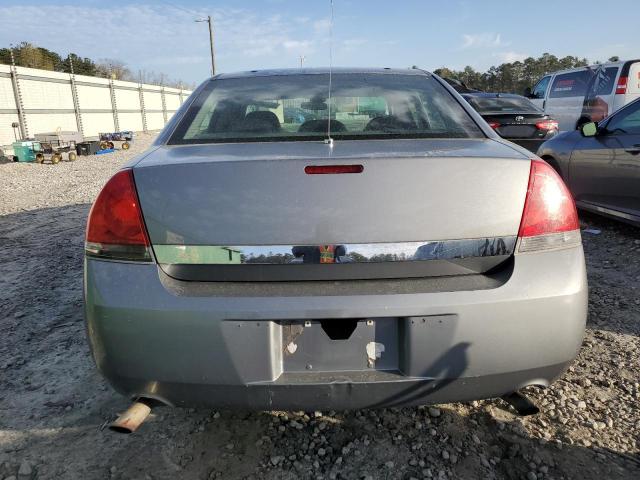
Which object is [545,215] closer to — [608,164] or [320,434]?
[320,434]

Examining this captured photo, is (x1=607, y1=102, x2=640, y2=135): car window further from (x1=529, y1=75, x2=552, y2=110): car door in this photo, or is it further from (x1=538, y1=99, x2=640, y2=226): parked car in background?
(x1=529, y1=75, x2=552, y2=110): car door

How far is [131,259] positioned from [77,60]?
49.2 meters

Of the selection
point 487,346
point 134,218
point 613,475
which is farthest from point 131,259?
point 613,475

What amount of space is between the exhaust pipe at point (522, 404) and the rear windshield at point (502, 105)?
8.53 meters

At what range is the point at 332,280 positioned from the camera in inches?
64.6

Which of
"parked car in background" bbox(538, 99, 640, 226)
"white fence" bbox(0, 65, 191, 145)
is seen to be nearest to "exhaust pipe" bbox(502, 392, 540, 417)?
"parked car in background" bbox(538, 99, 640, 226)

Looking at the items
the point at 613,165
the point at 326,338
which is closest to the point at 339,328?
the point at 326,338

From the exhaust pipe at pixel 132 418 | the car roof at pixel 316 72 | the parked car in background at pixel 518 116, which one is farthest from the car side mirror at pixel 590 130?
the exhaust pipe at pixel 132 418

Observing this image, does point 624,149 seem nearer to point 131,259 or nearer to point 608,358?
point 608,358

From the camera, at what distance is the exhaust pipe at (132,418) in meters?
1.63

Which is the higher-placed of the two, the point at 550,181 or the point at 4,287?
the point at 550,181

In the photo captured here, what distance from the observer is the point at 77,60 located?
4331 centimetres

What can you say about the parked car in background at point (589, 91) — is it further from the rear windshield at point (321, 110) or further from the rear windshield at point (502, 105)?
the rear windshield at point (321, 110)

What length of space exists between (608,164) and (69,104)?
21775 mm
